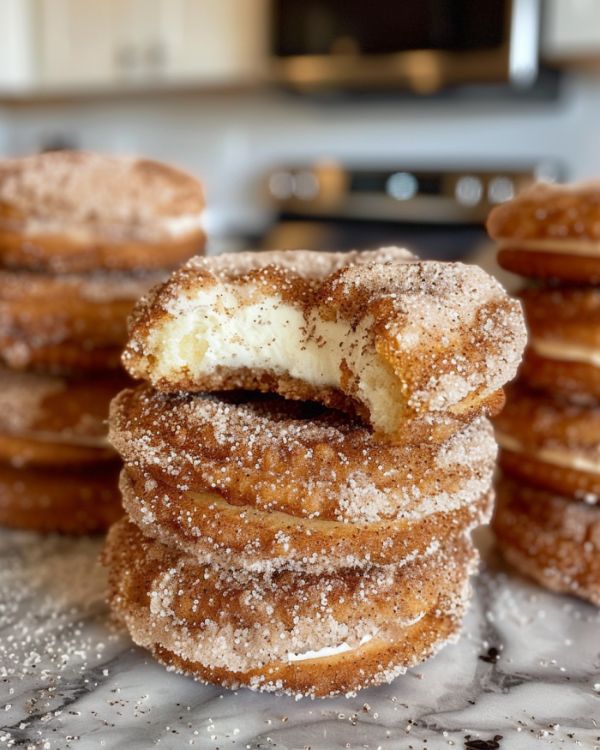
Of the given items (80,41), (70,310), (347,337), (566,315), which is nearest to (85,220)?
(70,310)

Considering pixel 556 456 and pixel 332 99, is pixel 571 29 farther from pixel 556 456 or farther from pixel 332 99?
pixel 556 456

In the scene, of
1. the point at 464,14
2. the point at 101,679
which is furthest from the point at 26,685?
the point at 464,14

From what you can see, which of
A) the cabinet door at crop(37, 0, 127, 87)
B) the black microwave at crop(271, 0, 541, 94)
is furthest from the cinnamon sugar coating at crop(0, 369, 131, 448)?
the cabinet door at crop(37, 0, 127, 87)

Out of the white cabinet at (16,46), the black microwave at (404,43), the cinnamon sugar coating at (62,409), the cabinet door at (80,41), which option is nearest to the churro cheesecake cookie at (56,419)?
the cinnamon sugar coating at (62,409)

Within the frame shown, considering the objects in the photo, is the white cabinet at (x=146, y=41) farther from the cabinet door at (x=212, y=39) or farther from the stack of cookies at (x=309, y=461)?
the stack of cookies at (x=309, y=461)

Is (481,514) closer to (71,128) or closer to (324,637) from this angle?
(324,637)

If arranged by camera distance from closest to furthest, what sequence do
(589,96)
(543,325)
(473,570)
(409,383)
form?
(409,383) → (473,570) → (543,325) → (589,96)

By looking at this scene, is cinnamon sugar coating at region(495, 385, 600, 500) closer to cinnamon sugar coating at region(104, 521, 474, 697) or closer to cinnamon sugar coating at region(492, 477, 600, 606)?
cinnamon sugar coating at region(492, 477, 600, 606)
